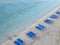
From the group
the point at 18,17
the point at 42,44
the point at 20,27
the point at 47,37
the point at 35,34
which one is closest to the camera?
the point at 42,44

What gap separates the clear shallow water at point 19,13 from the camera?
6.53 m

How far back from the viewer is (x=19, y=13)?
7.80 m

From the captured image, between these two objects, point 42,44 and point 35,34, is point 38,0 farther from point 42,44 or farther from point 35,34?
point 42,44

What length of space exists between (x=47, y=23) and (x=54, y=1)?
3420 millimetres

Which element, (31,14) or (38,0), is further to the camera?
(38,0)

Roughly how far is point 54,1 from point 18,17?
348cm

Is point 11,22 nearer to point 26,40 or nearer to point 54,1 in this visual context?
point 26,40

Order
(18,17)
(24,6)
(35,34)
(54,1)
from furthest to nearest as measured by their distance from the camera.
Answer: (54,1), (24,6), (18,17), (35,34)

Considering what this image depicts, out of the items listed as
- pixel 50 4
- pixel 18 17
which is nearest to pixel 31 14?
pixel 18 17

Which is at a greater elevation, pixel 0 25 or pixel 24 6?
pixel 24 6

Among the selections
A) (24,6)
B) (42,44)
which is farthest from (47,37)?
(24,6)

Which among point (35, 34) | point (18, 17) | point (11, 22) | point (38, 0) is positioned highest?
point (38, 0)

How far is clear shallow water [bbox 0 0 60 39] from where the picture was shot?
257 inches

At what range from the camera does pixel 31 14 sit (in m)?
7.74
